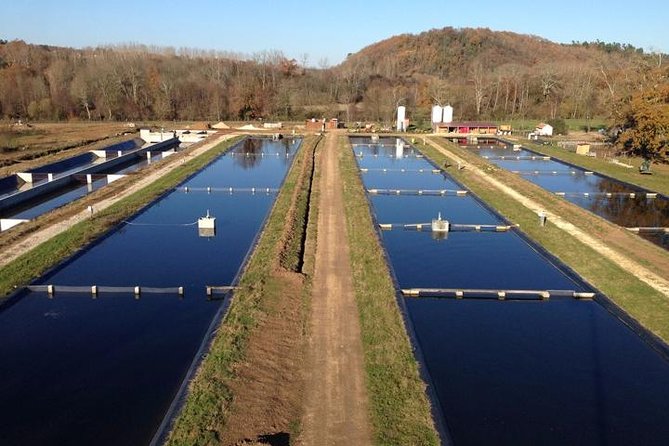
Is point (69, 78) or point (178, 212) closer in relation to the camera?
point (178, 212)

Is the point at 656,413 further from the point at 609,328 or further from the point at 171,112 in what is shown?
the point at 171,112

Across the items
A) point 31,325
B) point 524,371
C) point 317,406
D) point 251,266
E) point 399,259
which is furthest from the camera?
point 399,259

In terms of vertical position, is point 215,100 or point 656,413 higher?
point 215,100

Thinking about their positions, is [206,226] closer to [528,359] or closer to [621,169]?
[528,359]

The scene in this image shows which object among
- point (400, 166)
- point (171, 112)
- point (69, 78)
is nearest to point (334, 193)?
point (400, 166)

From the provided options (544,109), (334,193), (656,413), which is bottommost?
Result: (656,413)
